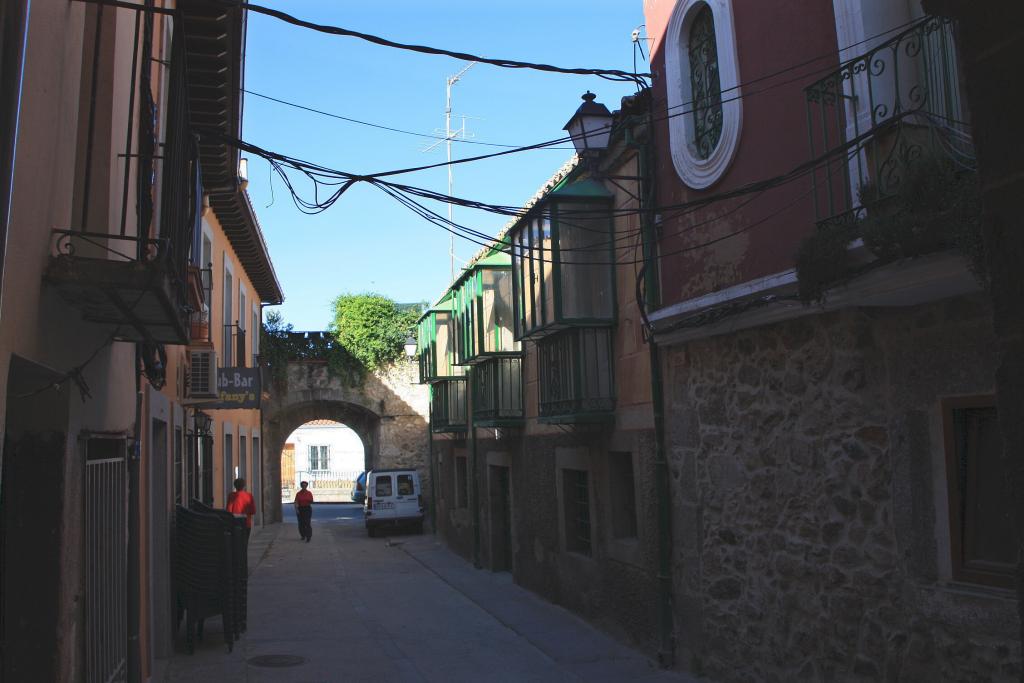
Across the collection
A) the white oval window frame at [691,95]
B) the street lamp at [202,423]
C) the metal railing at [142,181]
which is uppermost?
the white oval window frame at [691,95]

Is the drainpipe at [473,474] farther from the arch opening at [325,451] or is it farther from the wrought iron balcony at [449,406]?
the arch opening at [325,451]

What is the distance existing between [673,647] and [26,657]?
17.8 ft

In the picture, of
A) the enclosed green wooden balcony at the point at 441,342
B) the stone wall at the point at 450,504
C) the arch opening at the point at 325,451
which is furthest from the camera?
the arch opening at the point at 325,451

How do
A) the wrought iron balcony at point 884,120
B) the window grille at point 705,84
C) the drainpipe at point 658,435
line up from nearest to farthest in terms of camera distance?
1. the wrought iron balcony at point 884,120
2. the window grille at point 705,84
3. the drainpipe at point 658,435

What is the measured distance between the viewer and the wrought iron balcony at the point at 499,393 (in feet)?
43.8

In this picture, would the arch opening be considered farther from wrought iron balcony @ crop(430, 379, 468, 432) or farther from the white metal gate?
the white metal gate

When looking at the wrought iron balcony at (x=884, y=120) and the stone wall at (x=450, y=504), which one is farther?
the stone wall at (x=450, y=504)

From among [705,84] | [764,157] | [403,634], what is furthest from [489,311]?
[764,157]

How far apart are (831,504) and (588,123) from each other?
4407 mm

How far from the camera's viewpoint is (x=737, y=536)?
7188 mm

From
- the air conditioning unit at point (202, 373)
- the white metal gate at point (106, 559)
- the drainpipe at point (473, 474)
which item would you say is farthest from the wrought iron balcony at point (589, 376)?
the drainpipe at point (473, 474)

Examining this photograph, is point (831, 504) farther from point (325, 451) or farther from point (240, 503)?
point (325, 451)

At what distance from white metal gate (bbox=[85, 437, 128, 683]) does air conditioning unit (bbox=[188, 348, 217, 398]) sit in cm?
335

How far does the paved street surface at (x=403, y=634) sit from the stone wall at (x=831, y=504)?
139 centimetres
